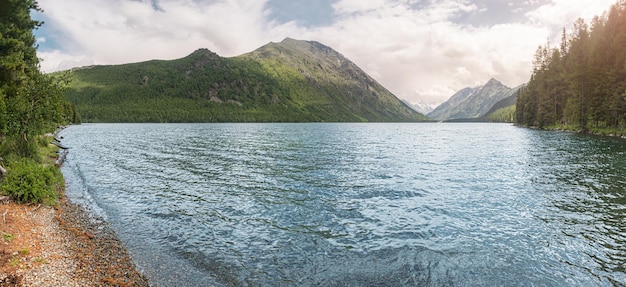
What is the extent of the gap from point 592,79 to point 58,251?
4347 inches

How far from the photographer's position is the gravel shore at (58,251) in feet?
37.6

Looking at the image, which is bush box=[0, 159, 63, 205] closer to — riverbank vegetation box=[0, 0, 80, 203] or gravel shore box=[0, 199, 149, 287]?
riverbank vegetation box=[0, 0, 80, 203]

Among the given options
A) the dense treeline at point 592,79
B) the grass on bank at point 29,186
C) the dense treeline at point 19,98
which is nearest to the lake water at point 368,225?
the grass on bank at point 29,186

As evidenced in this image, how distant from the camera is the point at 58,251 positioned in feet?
45.5

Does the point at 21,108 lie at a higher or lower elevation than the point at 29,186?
higher

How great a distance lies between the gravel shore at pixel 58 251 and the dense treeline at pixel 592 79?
91456 mm

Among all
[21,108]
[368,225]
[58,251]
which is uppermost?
[21,108]

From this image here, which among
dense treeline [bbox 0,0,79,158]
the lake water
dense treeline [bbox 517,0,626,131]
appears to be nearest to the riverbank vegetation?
dense treeline [bbox 0,0,79,158]

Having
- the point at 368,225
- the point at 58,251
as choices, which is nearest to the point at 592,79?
the point at 368,225

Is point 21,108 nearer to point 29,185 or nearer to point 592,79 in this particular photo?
point 29,185

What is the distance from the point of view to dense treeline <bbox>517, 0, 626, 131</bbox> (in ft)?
246

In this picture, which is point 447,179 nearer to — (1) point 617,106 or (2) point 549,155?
(2) point 549,155

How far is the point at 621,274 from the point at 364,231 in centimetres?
1077

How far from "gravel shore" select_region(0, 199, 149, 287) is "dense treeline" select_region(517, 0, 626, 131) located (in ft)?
300
